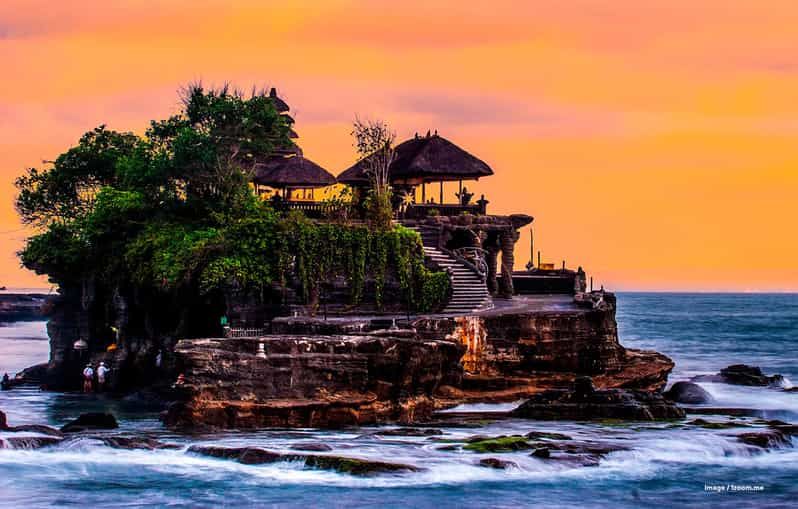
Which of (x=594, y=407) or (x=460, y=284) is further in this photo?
(x=460, y=284)

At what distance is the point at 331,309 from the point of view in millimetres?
40594

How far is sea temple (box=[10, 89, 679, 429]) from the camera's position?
32.7 metres

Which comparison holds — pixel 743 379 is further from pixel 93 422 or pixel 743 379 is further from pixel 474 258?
pixel 93 422

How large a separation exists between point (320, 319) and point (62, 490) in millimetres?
13422

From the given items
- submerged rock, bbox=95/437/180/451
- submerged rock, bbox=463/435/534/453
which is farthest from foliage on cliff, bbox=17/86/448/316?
submerged rock, bbox=463/435/534/453

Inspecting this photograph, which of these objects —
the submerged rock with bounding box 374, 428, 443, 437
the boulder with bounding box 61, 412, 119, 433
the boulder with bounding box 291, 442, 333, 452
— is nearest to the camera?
the boulder with bounding box 291, 442, 333, 452

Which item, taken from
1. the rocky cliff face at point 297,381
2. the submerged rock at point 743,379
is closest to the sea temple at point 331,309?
the rocky cliff face at point 297,381

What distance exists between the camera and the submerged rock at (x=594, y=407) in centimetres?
3388

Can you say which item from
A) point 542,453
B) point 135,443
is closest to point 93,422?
point 135,443

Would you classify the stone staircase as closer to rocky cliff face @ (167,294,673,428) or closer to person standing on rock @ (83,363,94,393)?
rocky cliff face @ (167,294,673,428)

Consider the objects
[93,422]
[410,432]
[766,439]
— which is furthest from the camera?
[93,422]

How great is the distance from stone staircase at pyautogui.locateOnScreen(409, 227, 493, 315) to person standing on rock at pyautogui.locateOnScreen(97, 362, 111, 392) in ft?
42.5

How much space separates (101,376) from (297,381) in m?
14.8

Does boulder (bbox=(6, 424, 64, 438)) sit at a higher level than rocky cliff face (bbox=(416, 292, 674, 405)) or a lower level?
lower
